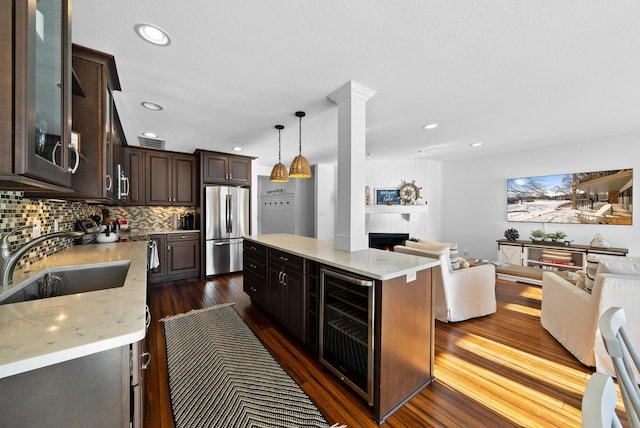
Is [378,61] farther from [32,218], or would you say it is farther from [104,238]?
[104,238]

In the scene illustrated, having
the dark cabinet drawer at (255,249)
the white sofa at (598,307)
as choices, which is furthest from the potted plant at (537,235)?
the dark cabinet drawer at (255,249)

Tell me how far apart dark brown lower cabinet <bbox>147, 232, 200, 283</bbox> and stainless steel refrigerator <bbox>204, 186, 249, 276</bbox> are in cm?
22

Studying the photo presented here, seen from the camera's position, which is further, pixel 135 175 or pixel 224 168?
pixel 224 168

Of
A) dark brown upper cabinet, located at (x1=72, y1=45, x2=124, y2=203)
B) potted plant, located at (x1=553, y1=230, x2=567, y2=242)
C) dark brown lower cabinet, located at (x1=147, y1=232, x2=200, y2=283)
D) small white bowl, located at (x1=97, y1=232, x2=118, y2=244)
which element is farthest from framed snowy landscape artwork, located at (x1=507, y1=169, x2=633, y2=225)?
small white bowl, located at (x1=97, y1=232, x2=118, y2=244)

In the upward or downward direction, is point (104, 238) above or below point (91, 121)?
below

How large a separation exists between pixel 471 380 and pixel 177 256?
14.8 feet

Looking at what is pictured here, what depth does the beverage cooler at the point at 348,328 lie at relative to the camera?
159 cm

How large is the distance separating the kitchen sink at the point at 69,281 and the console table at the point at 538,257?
15.4 feet

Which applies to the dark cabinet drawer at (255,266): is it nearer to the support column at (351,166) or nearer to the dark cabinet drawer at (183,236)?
the support column at (351,166)

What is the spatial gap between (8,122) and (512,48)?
2.64 m

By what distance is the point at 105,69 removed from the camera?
1789 mm

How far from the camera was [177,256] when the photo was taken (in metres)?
4.43

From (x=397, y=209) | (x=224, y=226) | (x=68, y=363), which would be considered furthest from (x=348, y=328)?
(x=397, y=209)

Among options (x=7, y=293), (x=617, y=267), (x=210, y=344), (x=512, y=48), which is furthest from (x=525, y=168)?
(x=7, y=293)
